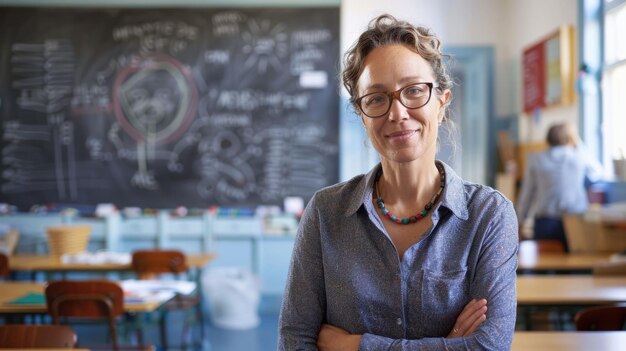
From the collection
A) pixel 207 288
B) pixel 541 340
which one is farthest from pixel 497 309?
pixel 207 288

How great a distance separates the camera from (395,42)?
155 cm

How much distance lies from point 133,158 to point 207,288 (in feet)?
4.29

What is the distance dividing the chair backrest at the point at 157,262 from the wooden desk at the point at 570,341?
8.62 ft

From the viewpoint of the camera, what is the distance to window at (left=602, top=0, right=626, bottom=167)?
4.57m

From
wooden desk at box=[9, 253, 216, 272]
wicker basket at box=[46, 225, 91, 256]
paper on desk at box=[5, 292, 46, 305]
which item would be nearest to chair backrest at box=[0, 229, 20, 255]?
wicker basket at box=[46, 225, 91, 256]

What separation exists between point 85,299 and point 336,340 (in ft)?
7.03

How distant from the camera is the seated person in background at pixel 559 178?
470 cm

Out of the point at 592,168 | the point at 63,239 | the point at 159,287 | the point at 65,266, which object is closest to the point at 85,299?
the point at 159,287

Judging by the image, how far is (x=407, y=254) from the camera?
1.55m

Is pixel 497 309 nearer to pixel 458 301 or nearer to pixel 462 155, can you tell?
pixel 458 301

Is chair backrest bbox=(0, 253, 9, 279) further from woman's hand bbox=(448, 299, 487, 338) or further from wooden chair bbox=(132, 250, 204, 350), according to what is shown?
woman's hand bbox=(448, 299, 487, 338)

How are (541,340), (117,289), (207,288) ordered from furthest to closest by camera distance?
(207,288), (117,289), (541,340)

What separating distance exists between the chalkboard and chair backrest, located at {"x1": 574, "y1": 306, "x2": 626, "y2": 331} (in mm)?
3621

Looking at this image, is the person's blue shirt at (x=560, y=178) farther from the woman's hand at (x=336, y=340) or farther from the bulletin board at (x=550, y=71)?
the woman's hand at (x=336, y=340)
